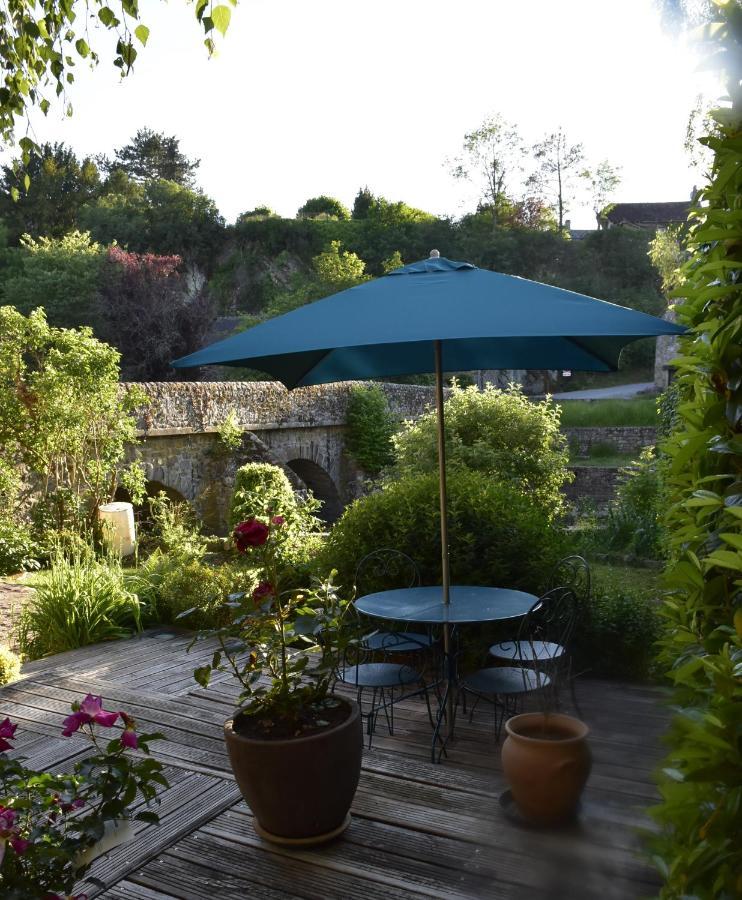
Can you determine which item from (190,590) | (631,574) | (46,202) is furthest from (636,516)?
(46,202)

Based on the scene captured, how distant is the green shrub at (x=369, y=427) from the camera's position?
53.9 ft

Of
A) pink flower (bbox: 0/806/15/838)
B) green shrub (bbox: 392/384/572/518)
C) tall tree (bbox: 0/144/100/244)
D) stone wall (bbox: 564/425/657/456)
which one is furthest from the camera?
tall tree (bbox: 0/144/100/244)

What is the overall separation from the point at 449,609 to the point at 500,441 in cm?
642

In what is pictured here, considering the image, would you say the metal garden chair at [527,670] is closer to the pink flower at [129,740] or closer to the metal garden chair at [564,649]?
the metal garden chair at [564,649]

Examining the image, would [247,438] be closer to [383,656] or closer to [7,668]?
[7,668]

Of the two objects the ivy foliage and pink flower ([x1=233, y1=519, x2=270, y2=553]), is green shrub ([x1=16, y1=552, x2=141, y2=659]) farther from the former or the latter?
the ivy foliage

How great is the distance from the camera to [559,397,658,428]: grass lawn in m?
24.4

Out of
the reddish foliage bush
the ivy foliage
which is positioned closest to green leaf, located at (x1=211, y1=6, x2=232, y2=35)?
the ivy foliage

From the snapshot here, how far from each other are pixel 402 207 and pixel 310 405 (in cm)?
2559

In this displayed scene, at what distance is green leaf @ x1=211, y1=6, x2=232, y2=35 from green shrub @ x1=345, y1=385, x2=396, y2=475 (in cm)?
1369

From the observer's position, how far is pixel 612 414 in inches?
981

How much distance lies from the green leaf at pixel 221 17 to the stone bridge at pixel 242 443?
9.41 meters

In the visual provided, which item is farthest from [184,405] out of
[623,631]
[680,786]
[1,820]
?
[680,786]

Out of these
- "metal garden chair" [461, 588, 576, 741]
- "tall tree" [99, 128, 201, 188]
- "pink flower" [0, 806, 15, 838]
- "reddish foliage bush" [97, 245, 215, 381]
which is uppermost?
"tall tree" [99, 128, 201, 188]
